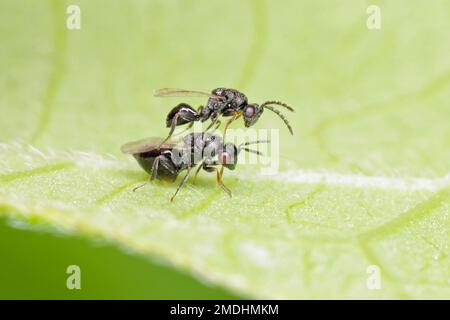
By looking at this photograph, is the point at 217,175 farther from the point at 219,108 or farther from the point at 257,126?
the point at 257,126

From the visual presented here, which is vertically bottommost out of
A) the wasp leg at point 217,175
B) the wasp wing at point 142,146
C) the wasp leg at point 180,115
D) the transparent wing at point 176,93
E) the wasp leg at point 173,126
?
the wasp leg at point 217,175

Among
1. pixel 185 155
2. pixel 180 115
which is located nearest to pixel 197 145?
pixel 185 155

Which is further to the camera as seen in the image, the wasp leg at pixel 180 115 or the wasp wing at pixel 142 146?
the wasp leg at pixel 180 115

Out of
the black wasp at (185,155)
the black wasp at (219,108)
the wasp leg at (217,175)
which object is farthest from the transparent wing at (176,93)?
the wasp leg at (217,175)

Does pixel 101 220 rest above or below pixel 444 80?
below

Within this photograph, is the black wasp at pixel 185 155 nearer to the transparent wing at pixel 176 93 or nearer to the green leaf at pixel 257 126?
the green leaf at pixel 257 126
